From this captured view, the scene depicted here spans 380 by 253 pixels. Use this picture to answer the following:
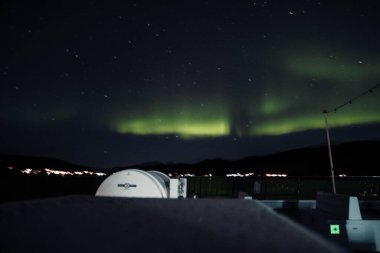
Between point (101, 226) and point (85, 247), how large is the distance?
0.16 m

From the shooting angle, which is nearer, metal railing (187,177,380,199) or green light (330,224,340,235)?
green light (330,224,340,235)

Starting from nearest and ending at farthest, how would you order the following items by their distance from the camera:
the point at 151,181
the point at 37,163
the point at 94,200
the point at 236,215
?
the point at 236,215 < the point at 94,200 < the point at 151,181 < the point at 37,163

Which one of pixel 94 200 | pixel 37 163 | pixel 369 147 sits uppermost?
pixel 369 147

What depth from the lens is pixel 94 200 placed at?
1801 millimetres

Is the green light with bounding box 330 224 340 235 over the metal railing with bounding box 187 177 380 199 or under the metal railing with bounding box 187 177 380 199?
under

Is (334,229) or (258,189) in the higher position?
(258,189)

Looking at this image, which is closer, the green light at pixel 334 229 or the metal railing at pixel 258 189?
the green light at pixel 334 229

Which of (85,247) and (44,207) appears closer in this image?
(85,247)

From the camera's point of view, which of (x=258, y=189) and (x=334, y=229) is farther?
(x=258, y=189)

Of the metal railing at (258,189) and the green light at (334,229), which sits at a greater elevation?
the metal railing at (258,189)

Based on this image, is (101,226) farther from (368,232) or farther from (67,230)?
(368,232)

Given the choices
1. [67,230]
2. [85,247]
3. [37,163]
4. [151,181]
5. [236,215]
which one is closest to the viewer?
[85,247]

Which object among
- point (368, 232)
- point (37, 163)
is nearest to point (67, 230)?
point (368, 232)

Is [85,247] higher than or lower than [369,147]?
lower
